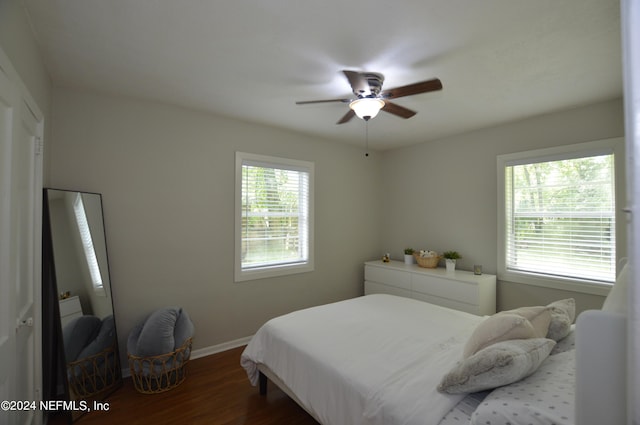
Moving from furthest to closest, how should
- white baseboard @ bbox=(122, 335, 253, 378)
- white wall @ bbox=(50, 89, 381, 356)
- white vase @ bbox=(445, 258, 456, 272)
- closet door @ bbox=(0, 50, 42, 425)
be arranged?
white vase @ bbox=(445, 258, 456, 272)
white baseboard @ bbox=(122, 335, 253, 378)
white wall @ bbox=(50, 89, 381, 356)
closet door @ bbox=(0, 50, 42, 425)

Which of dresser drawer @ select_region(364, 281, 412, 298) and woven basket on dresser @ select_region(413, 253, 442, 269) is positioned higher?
woven basket on dresser @ select_region(413, 253, 442, 269)

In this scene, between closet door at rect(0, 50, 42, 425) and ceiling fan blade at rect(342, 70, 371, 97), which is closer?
closet door at rect(0, 50, 42, 425)

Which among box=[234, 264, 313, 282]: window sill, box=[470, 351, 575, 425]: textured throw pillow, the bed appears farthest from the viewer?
box=[234, 264, 313, 282]: window sill

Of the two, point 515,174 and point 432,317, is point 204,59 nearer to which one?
point 432,317

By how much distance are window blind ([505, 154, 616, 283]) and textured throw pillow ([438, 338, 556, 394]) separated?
219 centimetres

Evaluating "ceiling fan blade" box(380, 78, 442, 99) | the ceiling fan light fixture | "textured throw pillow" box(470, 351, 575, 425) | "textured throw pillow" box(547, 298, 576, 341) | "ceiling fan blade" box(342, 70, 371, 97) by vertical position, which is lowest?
"textured throw pillow" box(470, 351, 575, 425)

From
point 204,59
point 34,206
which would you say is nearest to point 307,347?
point 34,206

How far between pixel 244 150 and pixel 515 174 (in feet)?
10.4

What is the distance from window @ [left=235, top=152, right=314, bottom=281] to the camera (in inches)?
140

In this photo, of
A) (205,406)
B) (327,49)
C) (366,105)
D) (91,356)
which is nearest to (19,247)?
(91,356)

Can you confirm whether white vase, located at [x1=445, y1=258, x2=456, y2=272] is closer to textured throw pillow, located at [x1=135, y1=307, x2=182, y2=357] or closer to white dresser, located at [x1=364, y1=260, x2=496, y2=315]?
white dresser, located at [x1=364, y1=260, x2=496, y2=315]

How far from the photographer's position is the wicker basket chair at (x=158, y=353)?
2.53 meters

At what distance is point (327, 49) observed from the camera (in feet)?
6.63

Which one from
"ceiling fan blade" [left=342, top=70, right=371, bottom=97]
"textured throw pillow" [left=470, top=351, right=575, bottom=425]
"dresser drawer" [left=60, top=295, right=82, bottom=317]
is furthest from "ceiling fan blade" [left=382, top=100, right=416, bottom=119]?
"dresser drawer" [left=60, top=295, right=82, bottom=317]
